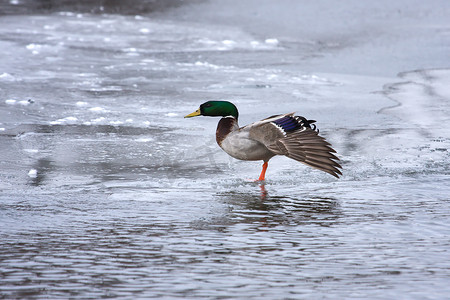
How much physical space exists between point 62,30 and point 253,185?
10881 millimetres

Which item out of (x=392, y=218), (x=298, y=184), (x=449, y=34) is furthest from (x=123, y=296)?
(x=449, y=34)

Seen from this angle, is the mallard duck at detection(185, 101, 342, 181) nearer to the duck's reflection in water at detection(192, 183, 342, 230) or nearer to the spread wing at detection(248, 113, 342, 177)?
the spread wing at detection(248, 113, 342, 177)

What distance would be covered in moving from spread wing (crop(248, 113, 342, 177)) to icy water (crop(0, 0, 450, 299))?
0.25 metres

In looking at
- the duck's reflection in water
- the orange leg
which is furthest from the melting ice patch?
the duck's reflection in water

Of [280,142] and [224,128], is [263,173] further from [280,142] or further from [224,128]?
[224,128]

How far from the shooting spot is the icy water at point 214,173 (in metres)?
4.17

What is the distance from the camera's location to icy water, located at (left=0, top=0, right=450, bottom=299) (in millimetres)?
4168

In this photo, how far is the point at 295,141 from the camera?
630cm

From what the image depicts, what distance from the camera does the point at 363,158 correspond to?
23.5 feet

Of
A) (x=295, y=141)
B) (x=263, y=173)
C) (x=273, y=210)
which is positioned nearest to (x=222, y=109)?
(x=263, y=173)

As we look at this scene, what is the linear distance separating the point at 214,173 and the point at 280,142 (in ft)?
2.35

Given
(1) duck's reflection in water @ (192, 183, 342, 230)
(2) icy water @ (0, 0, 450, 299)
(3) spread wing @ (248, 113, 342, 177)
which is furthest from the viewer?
(3) spread wing @ (248, 113, 342, 177)

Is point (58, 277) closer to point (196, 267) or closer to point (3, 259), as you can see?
point (3, 259)

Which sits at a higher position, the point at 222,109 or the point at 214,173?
the point at 222,109
